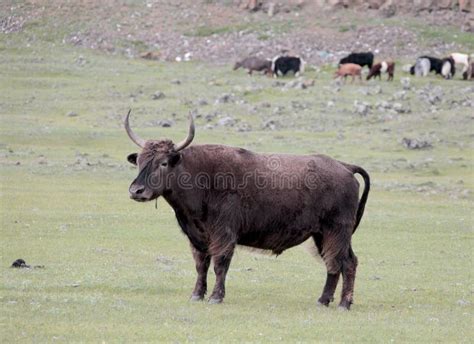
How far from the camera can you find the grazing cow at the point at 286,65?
4572cm

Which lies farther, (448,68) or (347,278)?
(448,68)

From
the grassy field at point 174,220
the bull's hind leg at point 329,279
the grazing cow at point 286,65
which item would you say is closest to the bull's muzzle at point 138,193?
the grassy field at point 174,220

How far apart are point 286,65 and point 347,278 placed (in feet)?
109

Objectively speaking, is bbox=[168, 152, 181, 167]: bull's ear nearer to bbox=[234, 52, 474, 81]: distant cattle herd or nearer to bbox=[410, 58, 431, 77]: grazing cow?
bbox=[234, 52, 474, 81]: distant cattle herd

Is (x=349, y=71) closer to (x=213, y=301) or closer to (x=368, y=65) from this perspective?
(x=368, y=65)

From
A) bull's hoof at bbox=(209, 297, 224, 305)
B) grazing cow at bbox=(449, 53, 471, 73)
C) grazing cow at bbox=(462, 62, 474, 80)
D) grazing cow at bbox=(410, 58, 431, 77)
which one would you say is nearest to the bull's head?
bull's hoof at bbox=(209, 297, 224, 305)

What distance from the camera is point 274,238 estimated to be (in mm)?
12797

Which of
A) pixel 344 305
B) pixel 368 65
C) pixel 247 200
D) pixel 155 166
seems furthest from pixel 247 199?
pixel 368 65

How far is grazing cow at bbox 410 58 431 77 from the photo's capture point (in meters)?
45.5

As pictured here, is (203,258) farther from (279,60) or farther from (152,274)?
(279,60)

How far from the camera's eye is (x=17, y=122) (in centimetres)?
3412

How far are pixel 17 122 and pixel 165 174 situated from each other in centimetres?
2262

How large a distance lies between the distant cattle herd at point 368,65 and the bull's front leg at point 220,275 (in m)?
32.6

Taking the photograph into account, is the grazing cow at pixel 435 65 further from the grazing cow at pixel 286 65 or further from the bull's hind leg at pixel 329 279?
the bull's hind leg at pixel 329 279
